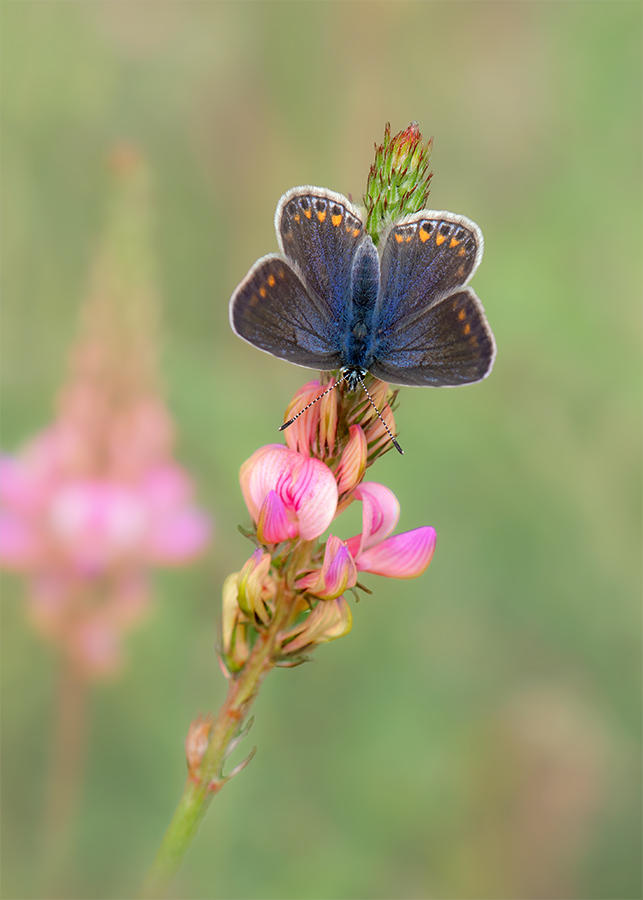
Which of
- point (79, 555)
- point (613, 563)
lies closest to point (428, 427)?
point (613, 563)

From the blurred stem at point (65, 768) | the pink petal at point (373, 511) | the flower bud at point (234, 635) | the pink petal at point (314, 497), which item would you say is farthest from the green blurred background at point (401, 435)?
the pink petal at point (314, 497)

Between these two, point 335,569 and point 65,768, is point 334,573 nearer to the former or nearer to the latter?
point 335,569

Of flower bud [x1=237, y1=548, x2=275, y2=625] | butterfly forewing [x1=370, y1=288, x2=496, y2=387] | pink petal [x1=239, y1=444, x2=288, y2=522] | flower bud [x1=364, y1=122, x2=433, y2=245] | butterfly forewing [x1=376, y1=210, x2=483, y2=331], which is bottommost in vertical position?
flower bud [x1=237, y1=548, x2=275, y2=625]

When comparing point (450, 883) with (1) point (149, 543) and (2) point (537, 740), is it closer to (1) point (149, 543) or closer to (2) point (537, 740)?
(2) point (537, 740)

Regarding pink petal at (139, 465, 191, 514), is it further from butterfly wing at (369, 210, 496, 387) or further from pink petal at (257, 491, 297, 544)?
pink petal at (257, 491, 297, 544)

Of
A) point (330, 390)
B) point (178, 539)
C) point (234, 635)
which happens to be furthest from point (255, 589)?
point (178, 539)

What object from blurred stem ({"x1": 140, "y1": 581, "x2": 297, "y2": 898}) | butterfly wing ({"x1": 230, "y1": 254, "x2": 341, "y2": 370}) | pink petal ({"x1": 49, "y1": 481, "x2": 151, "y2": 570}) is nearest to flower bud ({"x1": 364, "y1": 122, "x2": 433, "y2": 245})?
butterfly wing ({"x1": 230, "y1": 254, "x2": 341, "y2": 370})
